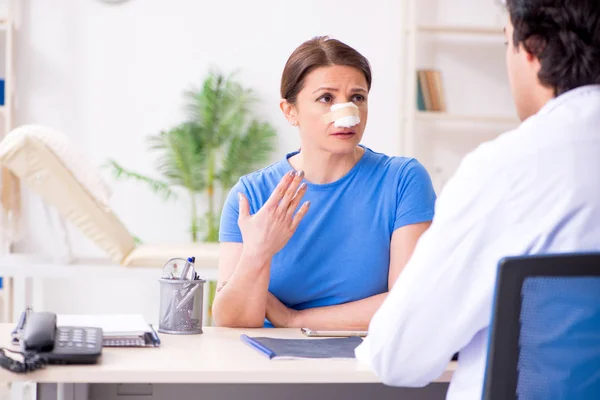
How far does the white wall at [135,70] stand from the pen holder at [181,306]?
3.55m

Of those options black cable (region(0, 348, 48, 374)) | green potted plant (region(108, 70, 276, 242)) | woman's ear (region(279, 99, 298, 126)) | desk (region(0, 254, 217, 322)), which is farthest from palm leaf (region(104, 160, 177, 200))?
black cable (region(0, 348, 48, 374))

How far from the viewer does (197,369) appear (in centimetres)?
127

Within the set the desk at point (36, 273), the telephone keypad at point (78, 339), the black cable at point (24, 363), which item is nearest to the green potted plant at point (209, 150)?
the desk at point (36, 273)

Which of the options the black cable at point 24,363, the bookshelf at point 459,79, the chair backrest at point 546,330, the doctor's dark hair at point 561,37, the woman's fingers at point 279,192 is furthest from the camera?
the bookshelf at point 459,79

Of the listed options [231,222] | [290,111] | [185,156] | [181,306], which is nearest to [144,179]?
[185,156]

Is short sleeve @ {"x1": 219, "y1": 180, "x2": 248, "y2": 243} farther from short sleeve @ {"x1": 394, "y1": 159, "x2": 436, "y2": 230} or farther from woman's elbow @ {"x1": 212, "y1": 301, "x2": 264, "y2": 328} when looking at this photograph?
short sleeve @ {"x1": 394, "y1": 159, "x2": 436, "y2": 230}

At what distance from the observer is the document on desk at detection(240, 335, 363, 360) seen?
1403mm

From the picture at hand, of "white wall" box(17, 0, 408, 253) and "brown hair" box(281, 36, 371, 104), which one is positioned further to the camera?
"white wall" box(17, 0, 408, 253)

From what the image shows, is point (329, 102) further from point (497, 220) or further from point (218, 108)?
point (218, 108)

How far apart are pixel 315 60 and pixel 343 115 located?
0.58 ft

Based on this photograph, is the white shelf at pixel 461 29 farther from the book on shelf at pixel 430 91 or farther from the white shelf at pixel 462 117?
the white shelf at pixel 462 117

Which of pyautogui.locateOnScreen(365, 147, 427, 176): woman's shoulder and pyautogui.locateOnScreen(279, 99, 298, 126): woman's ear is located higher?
pyautogui.locateOnScreen(279, 99, 298, 126): woman's ear

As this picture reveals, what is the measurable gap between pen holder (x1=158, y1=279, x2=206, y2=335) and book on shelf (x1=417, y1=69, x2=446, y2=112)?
11.9 ft

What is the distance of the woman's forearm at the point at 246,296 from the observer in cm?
182
